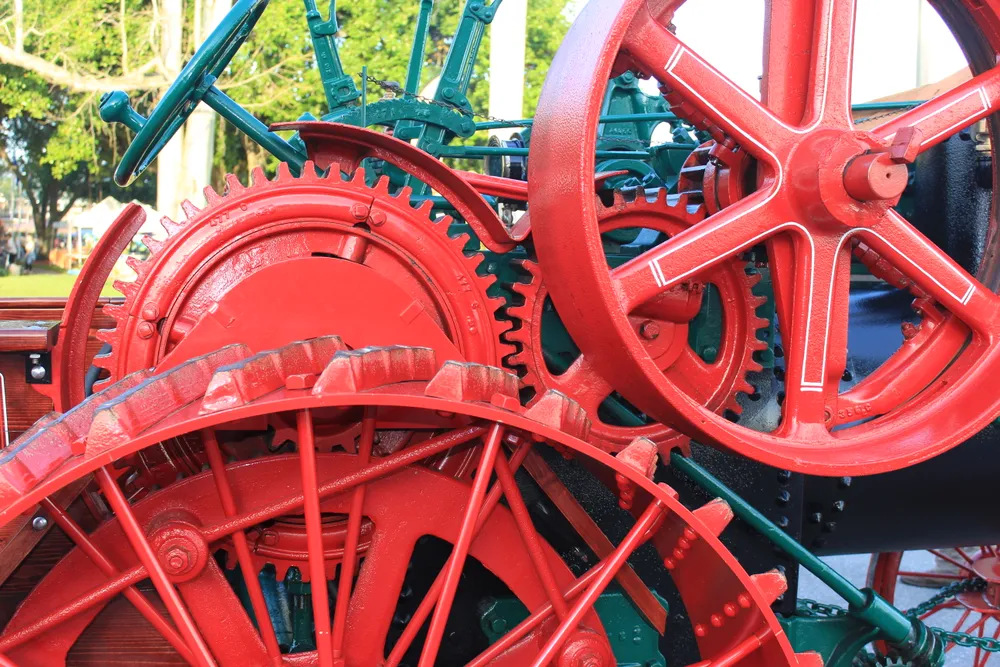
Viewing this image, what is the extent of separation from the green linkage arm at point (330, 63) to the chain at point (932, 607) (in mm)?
2255

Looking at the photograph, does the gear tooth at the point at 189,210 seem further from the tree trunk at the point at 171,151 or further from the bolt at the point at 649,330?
the tree trunk at the point at 171,151

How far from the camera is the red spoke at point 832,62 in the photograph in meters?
1.78

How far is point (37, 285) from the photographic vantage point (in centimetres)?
1080

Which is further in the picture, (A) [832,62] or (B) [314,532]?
(A) [832,62]

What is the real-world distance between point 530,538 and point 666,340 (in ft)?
2.17

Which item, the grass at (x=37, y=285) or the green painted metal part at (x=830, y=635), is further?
the grass at (x=37, y=285)

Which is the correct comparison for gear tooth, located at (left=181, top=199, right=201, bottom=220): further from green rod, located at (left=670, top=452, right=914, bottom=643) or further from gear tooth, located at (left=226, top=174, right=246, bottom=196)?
green rod, located at (left=670, top=452, right=914, bottom=643)

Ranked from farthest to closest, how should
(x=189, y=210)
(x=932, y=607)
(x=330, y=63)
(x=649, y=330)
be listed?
(x=932, y=607)
(x=330, y=63)
(x=649, y=330)
(x=189, y=210)

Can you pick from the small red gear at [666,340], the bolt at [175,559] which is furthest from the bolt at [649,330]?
the bolt at [175,559]

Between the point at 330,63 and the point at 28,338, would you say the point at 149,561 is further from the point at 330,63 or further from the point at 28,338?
the point at 330,63

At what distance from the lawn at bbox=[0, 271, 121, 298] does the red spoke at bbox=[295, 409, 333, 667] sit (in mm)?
8607

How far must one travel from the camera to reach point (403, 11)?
14344 mm

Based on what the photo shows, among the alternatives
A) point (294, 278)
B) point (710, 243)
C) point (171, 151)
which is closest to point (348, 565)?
point (294, 278)

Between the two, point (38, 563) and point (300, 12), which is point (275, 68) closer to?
point (300, 12)
